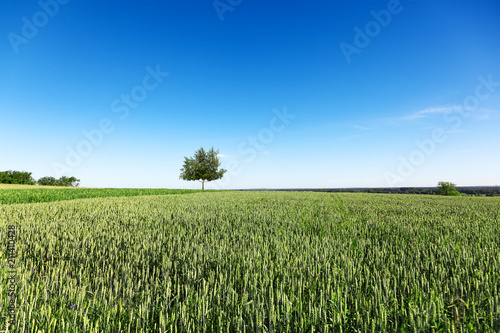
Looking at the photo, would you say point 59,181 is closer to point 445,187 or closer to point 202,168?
point 202,168

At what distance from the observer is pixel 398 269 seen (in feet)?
8.14

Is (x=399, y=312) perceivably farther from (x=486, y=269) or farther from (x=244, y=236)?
(x=244, y=236)

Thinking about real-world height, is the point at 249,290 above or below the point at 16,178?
below

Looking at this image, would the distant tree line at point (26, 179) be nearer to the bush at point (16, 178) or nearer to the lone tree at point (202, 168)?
the bush at point (16, 178)

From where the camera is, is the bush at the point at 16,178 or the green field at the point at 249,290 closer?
the green field at the point at 249,290

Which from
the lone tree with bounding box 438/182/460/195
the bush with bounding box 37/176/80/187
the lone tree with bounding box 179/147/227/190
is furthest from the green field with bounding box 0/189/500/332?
the lone tree with bounding box 438/182/460/195

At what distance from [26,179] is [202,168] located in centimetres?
4622

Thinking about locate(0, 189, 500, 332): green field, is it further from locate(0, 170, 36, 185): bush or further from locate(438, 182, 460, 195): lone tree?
locate(438, 182, 460, 195): lone tree

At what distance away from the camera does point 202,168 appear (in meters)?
56.9

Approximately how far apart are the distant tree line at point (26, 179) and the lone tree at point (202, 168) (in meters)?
A: 32.7

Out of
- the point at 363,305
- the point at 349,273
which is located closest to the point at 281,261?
the point at 349,273

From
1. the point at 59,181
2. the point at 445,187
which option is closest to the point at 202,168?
the point at 59,181

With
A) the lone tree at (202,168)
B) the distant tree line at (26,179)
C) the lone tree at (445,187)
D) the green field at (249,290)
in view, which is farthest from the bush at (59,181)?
the lone tree at (445,187)

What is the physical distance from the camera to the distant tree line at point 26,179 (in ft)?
185
